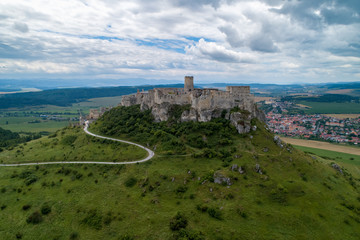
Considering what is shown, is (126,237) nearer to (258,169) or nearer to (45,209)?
(45,209)

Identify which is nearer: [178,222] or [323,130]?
[178,222]

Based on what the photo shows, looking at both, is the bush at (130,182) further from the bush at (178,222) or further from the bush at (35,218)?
the bush at (35,218)

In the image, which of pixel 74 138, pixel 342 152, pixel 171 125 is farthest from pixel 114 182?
pixel 342 152

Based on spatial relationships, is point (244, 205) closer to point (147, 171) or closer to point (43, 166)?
point (147, 171)

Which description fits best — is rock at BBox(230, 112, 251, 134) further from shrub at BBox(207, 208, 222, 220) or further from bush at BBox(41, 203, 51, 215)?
bush at BBox(41, 203, 51, 215)

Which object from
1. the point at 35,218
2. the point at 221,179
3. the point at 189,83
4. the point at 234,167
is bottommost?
the point at 35,218

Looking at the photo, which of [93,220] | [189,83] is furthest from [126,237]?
[189,83]

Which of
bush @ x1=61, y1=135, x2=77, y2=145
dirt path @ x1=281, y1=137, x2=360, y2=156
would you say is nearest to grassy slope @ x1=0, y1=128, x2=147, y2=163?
bush @ x1=61, y1=135, x2=77, y2=145
